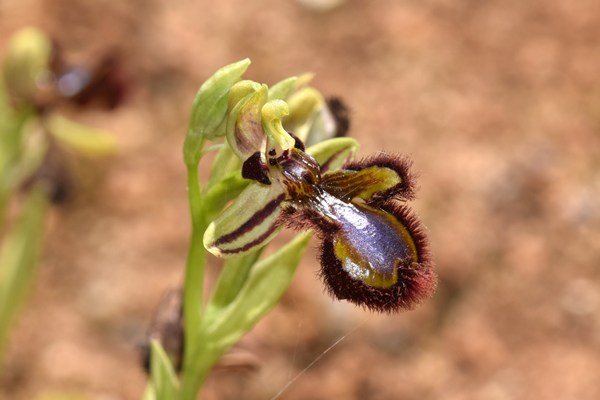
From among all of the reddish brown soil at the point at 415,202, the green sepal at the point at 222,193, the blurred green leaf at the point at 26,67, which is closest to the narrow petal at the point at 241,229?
the green sepal at the point at 222,193

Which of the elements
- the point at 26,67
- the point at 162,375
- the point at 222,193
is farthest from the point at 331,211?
the point at 26,67

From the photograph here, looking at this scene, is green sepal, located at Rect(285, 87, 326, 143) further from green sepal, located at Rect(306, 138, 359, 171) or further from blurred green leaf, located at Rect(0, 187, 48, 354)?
blurred green leaf, located at Rect(0, 187, 48, 354)

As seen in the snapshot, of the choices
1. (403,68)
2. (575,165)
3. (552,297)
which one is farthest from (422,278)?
(403,68)

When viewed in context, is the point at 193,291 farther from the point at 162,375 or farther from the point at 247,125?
the point at 247,125

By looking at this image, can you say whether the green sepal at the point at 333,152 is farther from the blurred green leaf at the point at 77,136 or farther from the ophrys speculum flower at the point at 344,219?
the blurred green leaf at the point at 77,136

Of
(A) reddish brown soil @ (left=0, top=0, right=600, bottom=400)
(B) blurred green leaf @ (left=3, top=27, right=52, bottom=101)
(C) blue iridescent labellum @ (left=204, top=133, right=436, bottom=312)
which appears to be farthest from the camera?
(A) reddish brown soil @ (left=0, top=0, right=600, bottom=400)

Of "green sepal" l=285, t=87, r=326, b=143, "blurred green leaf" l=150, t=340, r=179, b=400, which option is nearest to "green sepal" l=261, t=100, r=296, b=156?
"green sepal" l=285, t=87, r=326, b=143
